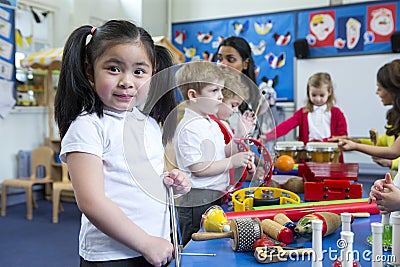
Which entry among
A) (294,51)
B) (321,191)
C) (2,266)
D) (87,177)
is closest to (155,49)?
(87,177)

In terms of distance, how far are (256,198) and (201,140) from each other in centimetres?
37

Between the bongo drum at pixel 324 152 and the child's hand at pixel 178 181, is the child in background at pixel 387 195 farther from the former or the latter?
the bongo drum at pixel 324 152

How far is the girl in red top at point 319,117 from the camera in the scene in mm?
2725

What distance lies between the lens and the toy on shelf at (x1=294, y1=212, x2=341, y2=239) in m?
0.92

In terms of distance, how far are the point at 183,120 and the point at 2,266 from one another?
2148 millimetres

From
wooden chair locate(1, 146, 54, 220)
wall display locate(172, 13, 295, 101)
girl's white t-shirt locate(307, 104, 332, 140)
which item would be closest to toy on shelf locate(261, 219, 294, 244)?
girl's white t-shirt locate(307, 104, 332, 140)

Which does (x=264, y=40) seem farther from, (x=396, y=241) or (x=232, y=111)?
(x=396, y=241)

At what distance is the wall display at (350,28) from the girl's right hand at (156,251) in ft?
13.2

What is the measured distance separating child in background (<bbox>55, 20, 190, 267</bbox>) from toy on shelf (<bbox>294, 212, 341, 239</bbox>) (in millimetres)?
295

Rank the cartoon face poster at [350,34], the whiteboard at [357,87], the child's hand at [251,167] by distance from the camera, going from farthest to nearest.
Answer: the cartoon face poster at [350,34] → the whiteboard at [357,87] → the child's hand at [251,167]

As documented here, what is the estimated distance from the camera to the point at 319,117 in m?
2.79

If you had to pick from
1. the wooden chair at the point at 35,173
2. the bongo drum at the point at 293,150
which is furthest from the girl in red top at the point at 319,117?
the wooden chair at the point at 35,173

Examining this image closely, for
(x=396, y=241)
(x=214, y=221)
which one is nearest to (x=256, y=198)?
(x=214, y=221)

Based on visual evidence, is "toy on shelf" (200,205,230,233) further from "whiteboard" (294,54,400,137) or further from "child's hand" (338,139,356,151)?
"whiteboard" (294,54,400,137)
